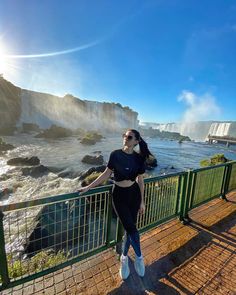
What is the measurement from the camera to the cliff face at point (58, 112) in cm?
5225

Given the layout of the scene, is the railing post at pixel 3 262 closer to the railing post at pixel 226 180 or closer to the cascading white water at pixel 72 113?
the railing post at pixel 226 180

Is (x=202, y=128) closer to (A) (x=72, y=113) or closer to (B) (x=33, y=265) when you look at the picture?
(A) (x=72, y=113)

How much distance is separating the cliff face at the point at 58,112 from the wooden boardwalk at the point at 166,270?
4798 cm

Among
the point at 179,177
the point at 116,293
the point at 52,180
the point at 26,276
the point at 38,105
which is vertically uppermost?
the point at 38,105

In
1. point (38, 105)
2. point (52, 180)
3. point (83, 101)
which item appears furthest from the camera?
point (83, 101)

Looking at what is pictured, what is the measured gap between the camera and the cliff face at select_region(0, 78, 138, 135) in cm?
5225

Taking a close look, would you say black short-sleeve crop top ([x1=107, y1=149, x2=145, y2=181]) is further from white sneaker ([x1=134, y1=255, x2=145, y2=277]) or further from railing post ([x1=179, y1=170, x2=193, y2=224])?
railing post ([x1=179, y1=170, x2=193, y2=224])

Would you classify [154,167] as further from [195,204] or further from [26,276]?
[26,276]

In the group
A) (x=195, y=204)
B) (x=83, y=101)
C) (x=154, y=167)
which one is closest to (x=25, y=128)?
(x=83, y=101)

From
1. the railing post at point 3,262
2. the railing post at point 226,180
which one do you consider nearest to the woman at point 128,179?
the railing post at point 3,262

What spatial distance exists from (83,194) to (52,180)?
1183 centimetres

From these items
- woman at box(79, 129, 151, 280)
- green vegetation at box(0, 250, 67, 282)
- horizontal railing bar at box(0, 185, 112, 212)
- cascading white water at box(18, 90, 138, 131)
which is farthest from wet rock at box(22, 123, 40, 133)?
woman at box(79, 129, 151, 280)

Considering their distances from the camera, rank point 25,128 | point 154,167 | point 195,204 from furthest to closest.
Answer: point 25,128, point 154,167, point 195,204

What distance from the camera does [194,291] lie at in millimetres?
2441
